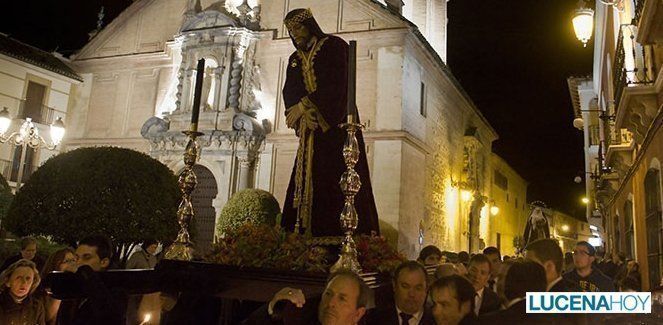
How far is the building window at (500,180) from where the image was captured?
33.5 meters

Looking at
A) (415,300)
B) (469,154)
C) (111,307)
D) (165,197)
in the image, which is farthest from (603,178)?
(111,307)

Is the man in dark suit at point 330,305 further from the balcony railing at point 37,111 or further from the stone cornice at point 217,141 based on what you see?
the balcony railing at point 37,111

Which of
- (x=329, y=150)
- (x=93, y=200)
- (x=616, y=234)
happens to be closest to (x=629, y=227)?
(x=616, y=234)

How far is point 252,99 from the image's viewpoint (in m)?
18.9

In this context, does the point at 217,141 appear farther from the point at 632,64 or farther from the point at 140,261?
the point at 632,64

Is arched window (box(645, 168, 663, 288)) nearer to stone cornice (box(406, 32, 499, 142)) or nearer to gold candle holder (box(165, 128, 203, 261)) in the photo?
gold candle holder (box(165, 128, 203, 261))

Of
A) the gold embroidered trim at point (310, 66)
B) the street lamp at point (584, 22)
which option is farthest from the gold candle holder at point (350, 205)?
the street lamp at point (584, 22)

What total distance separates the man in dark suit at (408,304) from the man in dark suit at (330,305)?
1.74ft

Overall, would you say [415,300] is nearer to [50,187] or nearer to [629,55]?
[50,187]

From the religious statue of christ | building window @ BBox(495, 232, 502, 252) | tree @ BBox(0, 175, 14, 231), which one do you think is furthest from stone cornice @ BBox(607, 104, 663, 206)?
building window @ BBox(495, 232, 502, 252)

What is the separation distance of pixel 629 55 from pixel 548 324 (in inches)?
452

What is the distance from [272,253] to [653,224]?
9.05 m

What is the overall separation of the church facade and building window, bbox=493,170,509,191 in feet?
35.1

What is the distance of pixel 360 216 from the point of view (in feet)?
16.1
